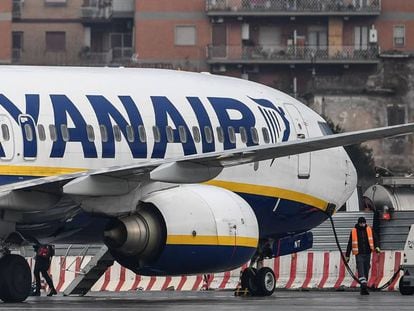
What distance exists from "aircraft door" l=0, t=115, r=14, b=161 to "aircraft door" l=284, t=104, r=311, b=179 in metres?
7.04

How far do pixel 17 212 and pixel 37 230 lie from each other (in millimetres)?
1593

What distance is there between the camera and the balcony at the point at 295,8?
104 meters

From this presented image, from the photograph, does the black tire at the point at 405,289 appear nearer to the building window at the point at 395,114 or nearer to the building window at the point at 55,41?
the building window at the point at 395,114

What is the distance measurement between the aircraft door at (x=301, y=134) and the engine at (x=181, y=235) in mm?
4746

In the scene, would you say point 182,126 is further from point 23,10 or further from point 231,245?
point 23,10

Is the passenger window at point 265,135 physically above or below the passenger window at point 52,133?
below

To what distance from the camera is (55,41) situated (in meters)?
108

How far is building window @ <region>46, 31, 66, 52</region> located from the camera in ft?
354

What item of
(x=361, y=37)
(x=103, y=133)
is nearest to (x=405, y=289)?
(x=103, y=133)

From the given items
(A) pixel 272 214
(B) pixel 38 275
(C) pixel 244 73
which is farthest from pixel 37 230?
(C) pixel 244 73

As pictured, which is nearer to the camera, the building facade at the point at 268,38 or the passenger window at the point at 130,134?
the passenger window at the point at 130,134

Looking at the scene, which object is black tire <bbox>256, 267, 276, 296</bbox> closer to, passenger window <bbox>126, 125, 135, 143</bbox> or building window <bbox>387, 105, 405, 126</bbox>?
passenger window <bbox>126, 125, 135, 143</bbox>

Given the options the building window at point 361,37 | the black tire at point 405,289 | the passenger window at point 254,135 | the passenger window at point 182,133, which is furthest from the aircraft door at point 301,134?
the building window at point 361,37

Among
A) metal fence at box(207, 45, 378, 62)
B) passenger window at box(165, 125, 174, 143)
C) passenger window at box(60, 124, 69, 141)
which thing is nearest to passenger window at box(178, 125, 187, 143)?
passenger window at box(165, 125, 174, 143)
